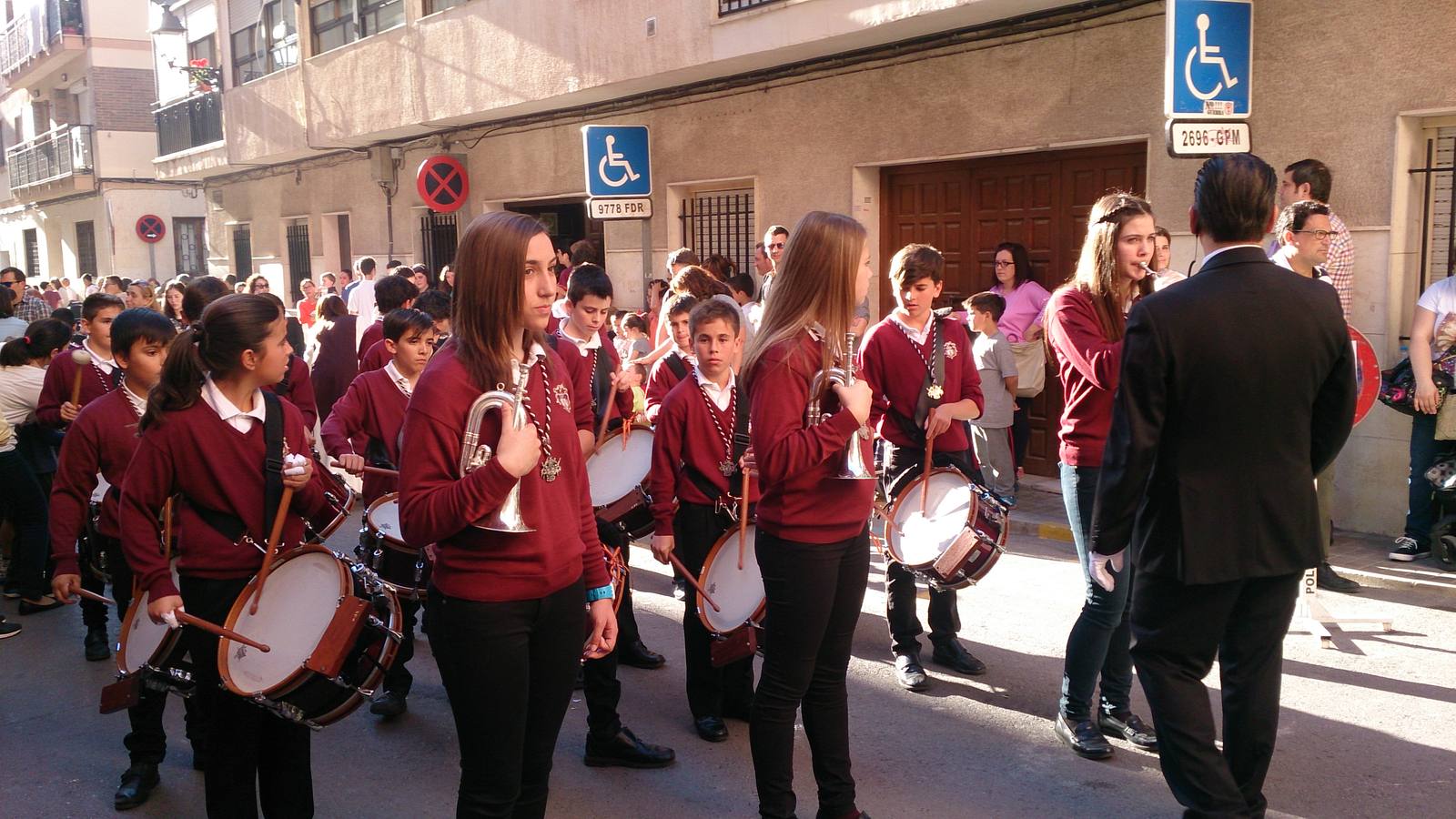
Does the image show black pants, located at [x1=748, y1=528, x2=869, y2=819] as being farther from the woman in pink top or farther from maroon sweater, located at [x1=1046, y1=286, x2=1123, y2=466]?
the woman in pink top

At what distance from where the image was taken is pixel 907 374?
5266mm

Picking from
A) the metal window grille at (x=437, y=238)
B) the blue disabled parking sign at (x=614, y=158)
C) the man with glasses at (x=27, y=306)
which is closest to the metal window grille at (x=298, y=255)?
the metal window grille at (x=437, y=238)

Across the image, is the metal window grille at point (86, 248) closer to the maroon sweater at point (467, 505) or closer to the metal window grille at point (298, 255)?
the metal window grille at point (298, 255)

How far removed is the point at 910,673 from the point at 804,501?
7.06 ft

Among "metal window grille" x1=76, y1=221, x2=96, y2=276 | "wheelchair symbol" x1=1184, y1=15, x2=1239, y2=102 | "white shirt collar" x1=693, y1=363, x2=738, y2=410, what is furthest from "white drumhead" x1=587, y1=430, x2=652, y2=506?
"metal window grille" x1=76, y1=221, x2=96, y2=276

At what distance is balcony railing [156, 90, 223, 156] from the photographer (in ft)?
80.1

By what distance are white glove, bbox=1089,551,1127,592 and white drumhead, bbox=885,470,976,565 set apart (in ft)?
4.16

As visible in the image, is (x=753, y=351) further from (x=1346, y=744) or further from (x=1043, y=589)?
(x=1043, y=589)

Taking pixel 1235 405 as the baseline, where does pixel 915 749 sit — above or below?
below

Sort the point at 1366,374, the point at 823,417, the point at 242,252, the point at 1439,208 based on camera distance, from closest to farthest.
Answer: the point at 823,417, the point at 1366,374, the point at 1439,208, the point at 242,252

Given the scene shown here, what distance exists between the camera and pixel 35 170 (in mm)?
39312

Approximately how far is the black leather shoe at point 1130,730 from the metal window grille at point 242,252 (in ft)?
76.9

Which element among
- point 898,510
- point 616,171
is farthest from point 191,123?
point 898,510

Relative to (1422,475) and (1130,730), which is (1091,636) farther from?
(1422,475)
